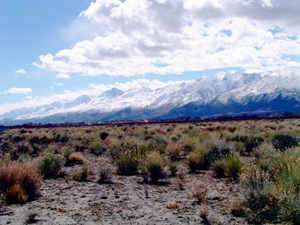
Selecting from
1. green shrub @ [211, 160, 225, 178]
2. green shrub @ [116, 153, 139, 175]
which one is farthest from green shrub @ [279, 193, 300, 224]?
green shrub @ [116, 153, 139, 175]

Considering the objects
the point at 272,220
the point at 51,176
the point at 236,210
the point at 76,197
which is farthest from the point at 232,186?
the point at 51,176

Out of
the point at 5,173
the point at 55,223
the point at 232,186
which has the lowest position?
the point at 232,186

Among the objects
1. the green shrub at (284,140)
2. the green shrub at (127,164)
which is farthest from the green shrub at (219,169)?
the green shrub at (284,140)

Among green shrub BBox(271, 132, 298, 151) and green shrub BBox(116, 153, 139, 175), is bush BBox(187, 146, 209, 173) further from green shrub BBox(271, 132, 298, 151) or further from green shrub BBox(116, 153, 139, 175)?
green shrub BBox(271, 132, 298, 151)

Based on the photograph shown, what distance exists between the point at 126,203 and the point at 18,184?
355 centimetres

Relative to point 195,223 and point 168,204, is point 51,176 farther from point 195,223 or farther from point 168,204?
point 195,223

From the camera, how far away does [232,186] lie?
857 centimetres

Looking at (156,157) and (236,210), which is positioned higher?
(156,157)

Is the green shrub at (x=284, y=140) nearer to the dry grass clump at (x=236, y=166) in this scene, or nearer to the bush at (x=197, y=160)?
the dry grass clump at (x=236, y=166)

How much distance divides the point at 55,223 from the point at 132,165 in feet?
20.4

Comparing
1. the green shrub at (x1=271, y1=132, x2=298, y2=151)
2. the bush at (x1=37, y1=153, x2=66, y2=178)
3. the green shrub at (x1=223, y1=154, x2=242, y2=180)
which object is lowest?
the green shrub at (x1=271, y1=132, x2=298, y2=151)

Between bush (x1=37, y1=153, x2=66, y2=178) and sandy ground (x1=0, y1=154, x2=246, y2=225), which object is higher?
bush (x1=37, y1=153, x2=66, y2=178)

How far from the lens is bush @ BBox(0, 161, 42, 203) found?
22.3 ft

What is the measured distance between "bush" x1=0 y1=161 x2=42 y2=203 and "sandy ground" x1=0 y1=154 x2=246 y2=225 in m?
0.32
